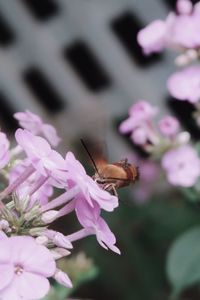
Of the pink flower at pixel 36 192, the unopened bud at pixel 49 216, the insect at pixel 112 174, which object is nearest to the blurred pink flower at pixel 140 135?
the insect at pixel 112 174

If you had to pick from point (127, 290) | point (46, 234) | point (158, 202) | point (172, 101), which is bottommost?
point (46, 234)

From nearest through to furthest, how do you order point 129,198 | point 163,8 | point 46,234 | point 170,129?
Answer: 1. point 46,234
2. point 170,129
3. point 129,198
4. point 163,8

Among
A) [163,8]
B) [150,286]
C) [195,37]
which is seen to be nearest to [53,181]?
[195,37]

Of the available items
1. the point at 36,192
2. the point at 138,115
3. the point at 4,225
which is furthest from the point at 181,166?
the point at 4,225

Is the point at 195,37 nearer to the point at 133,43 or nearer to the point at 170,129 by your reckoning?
the point at 170,129

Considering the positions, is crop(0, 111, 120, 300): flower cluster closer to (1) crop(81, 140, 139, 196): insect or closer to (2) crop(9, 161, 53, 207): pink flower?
(2) crop(9, 161, 53, 207): pink flower

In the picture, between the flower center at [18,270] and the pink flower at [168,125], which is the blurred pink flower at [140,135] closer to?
the pink flower at [168,125]

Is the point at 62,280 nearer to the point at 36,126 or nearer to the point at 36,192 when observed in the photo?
the point at 36,192
